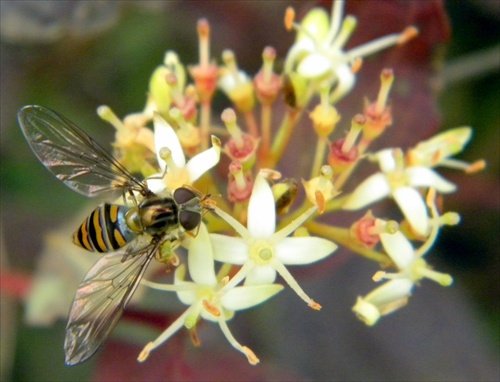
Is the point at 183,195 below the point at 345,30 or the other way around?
below

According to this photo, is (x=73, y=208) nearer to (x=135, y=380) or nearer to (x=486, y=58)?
(x=135, y=380)

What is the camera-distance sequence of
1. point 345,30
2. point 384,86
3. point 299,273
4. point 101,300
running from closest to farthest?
point 101,300 → point 384,86 → point 345,30 → point 299,273

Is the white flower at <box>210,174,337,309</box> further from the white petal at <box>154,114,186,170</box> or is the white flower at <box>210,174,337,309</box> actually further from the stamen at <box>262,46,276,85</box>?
the stamen at <box>262,46,276,85</box>

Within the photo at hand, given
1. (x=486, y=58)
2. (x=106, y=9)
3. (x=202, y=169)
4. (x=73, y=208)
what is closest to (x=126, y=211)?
(x=202, y=169)

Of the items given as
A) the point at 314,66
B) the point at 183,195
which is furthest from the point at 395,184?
the point at 183,195

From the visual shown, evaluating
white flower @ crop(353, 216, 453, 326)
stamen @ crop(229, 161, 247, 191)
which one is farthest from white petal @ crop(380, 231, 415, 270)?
stamen @ crop(229, 161, 247, 191)

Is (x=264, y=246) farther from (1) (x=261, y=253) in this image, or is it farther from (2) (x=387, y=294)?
(2) (x=387, y=294)

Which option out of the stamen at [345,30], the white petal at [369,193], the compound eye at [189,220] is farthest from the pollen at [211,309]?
the stamen at [345,30]
